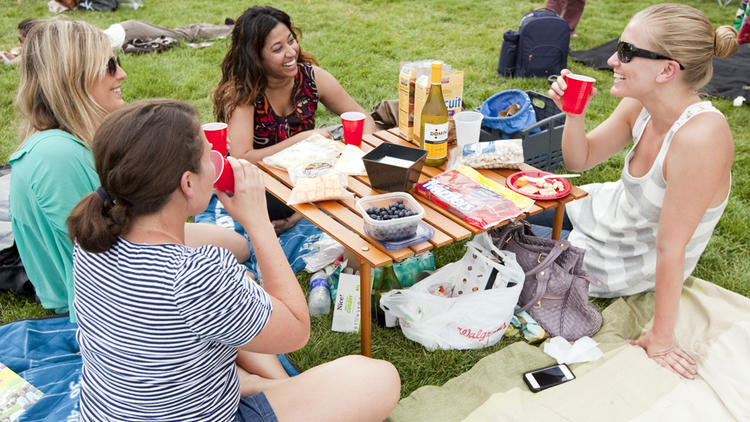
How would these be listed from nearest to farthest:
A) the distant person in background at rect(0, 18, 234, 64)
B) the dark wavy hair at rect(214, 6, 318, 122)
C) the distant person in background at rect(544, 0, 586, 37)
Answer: the dark wavy hair at rect(214, 6, 318, 122)
the distant person in background at rect(0, 18, 234, 64)
the distant person in background at rect(544, 0, 586, 37)

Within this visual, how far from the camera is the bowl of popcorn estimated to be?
2559 millimetres

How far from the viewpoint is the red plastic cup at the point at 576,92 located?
7.99ft

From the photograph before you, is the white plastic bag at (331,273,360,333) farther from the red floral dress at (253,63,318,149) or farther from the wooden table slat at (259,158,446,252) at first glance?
the red floral dress at (253,63,318,149)

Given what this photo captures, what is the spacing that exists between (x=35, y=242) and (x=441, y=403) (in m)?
1.89

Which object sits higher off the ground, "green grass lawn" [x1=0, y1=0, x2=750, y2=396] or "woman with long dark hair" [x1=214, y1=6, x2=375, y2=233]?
"woman with long dark hair" [x1=214, y1=6, x2=375, y2=233]

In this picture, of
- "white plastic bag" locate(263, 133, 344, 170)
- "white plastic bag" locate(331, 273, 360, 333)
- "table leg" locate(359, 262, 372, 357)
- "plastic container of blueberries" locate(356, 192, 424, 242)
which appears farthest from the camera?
"white plastic bag" locate(263, 133, 344, 170)

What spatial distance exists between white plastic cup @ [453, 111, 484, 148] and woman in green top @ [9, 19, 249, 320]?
1599 mm

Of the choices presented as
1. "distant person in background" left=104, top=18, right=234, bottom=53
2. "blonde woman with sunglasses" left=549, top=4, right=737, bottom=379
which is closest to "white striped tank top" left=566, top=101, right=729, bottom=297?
"blonde woman with sunglasses" left=549, top=4, right=737, bottom=379

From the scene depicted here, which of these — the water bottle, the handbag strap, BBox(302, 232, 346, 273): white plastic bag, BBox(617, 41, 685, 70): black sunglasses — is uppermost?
BBox(617, 41, 685, 70): black sunglasses

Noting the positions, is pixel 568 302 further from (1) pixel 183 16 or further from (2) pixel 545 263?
(1) pixel 183 16

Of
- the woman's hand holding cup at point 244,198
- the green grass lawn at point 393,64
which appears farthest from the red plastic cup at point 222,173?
the green grass lawn at point 393,64

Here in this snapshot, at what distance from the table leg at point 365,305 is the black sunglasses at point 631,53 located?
140 cm

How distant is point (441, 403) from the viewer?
2.39 meters

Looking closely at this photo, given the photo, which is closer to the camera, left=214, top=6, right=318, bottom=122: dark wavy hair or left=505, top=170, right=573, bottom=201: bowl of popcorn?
left=505, top=170, right=573, bottom=201: bowl of popcorn
